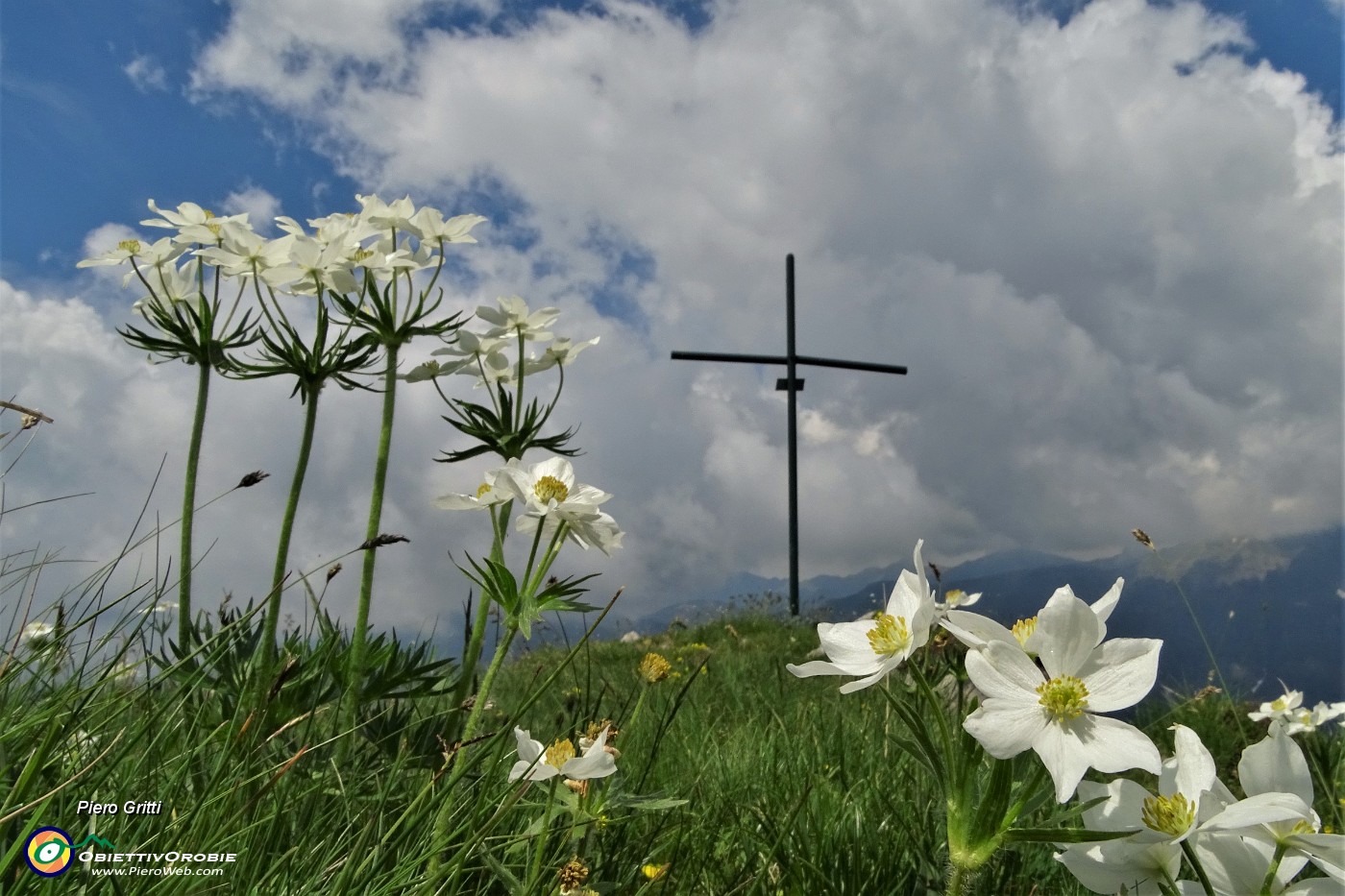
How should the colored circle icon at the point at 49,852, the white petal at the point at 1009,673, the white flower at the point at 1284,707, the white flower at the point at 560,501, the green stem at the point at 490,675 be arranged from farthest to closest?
1. the white flower at the point at 1284,707
2. the white flower at the point at 560,501
3. the green stem at the point at 490,675
4. the colored circle icon at the point at 49,852
5. the white petal at the point at 1009,673

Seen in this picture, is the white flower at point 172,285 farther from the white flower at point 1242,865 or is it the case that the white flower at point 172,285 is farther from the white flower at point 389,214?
the white flower at point 1242,865

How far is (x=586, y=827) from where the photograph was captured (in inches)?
70.4

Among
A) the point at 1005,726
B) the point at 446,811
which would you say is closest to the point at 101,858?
the point at 446,811

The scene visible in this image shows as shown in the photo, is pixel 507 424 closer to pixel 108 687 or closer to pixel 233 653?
pixel 233 653

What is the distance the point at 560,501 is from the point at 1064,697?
1.19 m

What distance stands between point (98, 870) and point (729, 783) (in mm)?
1734

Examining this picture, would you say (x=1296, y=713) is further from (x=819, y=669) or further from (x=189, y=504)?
(x=189, y=504)

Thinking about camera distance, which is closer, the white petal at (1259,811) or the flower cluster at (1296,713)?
the white petal at (1259,811)

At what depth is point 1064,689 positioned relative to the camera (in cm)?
116

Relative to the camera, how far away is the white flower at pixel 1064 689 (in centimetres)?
111

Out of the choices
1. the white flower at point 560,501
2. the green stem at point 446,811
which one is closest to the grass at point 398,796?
the green stem at point 446,811

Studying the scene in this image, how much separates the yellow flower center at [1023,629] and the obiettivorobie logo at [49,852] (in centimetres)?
149

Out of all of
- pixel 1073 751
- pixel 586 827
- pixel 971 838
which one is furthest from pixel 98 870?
pixel 1073 751

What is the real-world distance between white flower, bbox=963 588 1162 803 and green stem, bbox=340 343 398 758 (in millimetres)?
1530
